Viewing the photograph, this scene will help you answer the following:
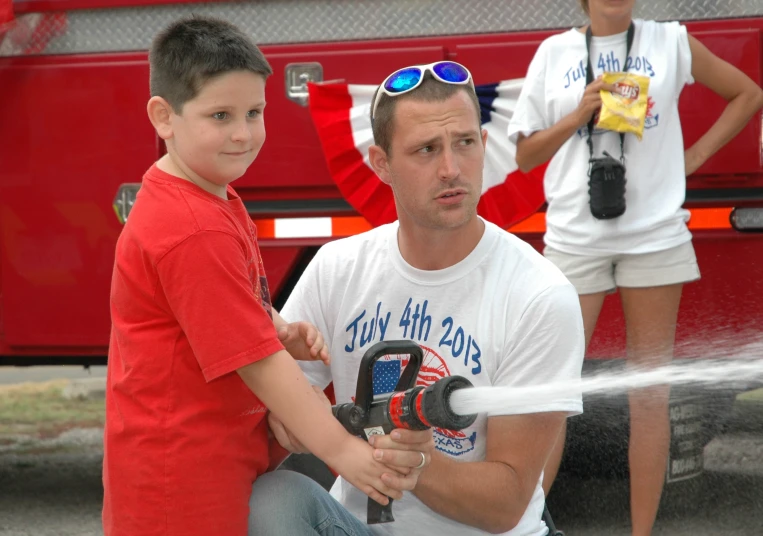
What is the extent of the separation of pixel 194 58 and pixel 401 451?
871 mm

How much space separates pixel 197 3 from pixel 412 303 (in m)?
2.29

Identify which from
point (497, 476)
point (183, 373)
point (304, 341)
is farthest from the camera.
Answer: point (304, 341)

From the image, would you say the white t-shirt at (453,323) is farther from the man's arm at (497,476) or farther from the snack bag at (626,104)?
the snack bag at (626,104)

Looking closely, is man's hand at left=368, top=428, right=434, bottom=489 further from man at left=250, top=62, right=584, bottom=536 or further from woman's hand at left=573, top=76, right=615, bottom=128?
woman's hand at left=573, top=76, right=615, bottom=128

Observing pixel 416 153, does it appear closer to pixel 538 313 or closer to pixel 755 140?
pixel 538 313

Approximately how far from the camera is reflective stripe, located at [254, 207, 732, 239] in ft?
13.9

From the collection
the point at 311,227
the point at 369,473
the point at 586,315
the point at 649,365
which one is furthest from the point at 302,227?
the point at 369,473

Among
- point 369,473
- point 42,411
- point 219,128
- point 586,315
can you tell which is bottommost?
point 42,411

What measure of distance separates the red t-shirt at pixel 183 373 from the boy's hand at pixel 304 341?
187 millimetres

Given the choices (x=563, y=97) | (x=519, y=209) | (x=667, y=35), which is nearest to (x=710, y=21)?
(x=667, y=35)

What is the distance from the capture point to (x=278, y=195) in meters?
4.39

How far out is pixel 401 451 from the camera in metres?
2.07

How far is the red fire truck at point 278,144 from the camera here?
4.02 metres

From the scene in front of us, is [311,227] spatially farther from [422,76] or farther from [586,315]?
[422,76]
